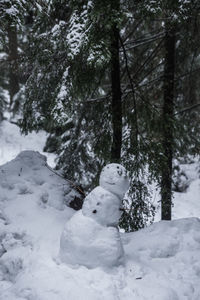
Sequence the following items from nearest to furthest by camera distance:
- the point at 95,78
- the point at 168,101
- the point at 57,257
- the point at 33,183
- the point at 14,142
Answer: the point at 57,257 → the point at 95,78 → the point at 33,183 → the point at 168,101 → the point at 14,142

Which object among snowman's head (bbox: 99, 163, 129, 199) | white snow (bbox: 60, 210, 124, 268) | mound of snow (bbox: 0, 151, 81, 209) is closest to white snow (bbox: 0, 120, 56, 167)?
mound of snow (bbox: 0, 151, 81, 209)

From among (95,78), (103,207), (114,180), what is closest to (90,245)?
(103,207)

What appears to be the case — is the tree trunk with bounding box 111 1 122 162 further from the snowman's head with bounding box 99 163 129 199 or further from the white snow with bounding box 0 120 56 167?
the white snow with bounding box 0 120 56 167

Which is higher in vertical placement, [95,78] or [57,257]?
[95,78]

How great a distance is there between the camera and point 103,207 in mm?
4500

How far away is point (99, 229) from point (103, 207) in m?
0.33

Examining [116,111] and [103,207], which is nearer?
[103,207]

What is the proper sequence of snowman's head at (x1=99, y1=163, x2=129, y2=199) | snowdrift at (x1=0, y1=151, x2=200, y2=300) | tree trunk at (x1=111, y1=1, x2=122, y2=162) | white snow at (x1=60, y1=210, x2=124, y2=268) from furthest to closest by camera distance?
tree trunk at (x1=111, y1=1, x2=122, y2=162), snowman's head at (x1=99, y1=163, x2=129, y2=199), white snow at (x1=60, y1=210, x2=124, y2=268), snowdrift at (x1=0, y1=151, x2=200, y2=300)

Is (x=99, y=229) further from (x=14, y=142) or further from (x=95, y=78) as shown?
(x=14, y=142)

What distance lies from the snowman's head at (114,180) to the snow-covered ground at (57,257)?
3.81 ft

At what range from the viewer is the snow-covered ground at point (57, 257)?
13.2 feet

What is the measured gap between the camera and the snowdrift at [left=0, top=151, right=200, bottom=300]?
4.01 m

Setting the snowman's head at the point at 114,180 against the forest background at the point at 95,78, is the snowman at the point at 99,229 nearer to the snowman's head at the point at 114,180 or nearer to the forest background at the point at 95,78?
the snowman's head at the point at 114,180

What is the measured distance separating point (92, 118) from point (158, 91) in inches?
75.2
